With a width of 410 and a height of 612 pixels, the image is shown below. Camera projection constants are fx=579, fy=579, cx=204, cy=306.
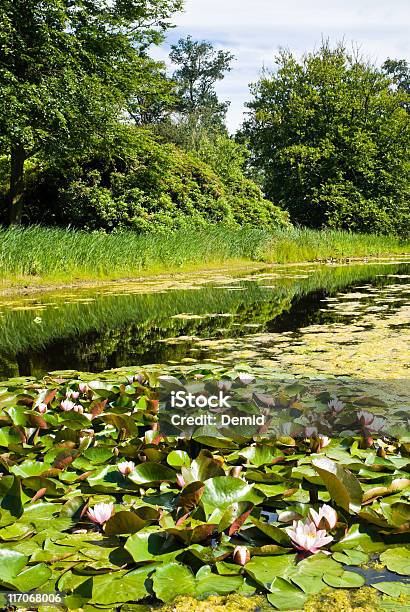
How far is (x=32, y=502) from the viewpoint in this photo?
192 cm

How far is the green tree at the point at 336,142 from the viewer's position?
86.1ft

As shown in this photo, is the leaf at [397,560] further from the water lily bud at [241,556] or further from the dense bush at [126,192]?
the dense bush at [126,192]

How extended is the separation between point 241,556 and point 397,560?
424mm

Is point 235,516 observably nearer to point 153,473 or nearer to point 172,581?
point 172,581

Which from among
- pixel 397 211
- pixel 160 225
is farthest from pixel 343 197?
pixel 160 225

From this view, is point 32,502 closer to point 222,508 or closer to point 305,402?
point 222,508

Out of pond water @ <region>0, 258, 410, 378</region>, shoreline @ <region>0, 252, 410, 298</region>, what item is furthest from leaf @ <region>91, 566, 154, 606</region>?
shoreline @ <region>0, 252, 410, 298</region>

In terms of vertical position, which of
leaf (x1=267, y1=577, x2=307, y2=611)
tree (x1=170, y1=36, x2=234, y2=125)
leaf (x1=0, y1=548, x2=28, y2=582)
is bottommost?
leaf (x1=267, y1=577, x2=307, y2=611)

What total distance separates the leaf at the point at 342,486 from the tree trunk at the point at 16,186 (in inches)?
518

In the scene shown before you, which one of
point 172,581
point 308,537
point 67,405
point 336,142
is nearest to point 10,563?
point 172,581

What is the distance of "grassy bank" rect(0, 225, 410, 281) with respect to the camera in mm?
10336

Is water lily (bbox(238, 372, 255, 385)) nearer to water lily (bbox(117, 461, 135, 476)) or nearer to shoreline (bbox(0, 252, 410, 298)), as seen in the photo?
water lily (bbox(117, 461, 135, 476))

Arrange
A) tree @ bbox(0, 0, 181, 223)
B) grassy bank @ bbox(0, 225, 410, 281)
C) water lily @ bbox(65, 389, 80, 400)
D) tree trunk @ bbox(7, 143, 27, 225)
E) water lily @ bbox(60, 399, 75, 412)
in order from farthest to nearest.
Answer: tree trunk @ bbox(7, 143, 27, 225) < tree @ bbox(0, 0, 181, 223) < grassy bank @ bbox(0, 225, 410, 281) < water lily @ bbox(65, 389, 80, 400) < water lily @ bbox(60, 399, 75, 412)

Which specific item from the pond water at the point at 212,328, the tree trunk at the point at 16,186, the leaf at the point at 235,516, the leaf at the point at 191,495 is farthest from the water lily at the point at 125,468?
A: the tree trunk at the point at 16,186
